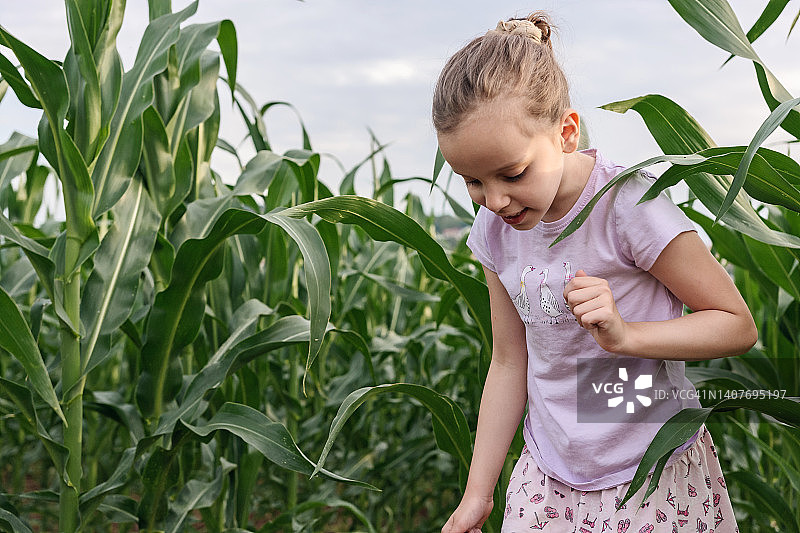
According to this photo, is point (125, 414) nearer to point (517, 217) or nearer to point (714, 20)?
point (517, 217)

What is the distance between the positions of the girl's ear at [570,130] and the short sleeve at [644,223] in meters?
0.08

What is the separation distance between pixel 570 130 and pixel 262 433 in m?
0.61

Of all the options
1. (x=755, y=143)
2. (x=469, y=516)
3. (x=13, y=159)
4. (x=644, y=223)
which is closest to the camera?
(x=755, y=143)

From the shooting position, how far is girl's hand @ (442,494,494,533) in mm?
944

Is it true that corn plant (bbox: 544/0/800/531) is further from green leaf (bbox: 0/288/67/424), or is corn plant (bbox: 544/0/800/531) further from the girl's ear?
green leaf (bbox: 0/288/67/424)

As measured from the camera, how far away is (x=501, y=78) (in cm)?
81

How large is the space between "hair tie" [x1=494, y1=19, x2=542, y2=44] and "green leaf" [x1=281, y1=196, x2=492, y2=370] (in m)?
0.26

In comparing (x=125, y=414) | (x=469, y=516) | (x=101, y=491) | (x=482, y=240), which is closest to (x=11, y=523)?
(x=101, y=491)

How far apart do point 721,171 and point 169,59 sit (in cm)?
94

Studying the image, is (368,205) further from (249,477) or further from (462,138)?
(249,477)

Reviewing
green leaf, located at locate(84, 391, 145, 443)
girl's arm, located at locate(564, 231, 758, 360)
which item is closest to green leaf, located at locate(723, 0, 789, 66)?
girl's arm, located at locate(564, 231, 758, 360)

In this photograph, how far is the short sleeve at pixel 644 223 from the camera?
83 centimetres

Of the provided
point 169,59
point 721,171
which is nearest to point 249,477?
point 169,59

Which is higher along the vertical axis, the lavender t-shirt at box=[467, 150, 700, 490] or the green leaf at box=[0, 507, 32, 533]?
the lavender t-shirt at box=[467, 150, 700, 490]
